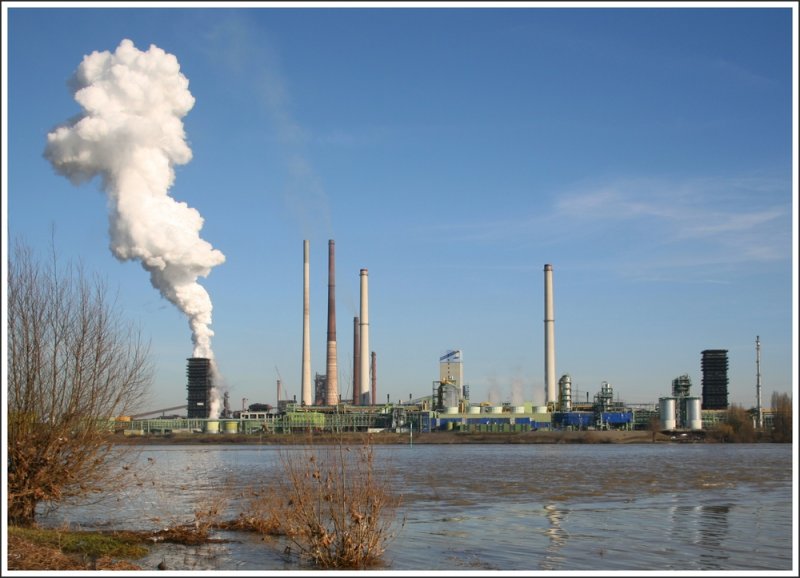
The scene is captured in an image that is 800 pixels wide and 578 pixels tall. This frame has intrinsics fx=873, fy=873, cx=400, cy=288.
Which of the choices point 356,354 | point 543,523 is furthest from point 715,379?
point 543,523

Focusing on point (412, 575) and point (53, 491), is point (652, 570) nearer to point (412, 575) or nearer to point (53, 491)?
point (412, 575)

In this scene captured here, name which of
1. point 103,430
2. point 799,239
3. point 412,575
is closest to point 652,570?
point 412,575

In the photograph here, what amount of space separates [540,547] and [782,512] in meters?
10.8

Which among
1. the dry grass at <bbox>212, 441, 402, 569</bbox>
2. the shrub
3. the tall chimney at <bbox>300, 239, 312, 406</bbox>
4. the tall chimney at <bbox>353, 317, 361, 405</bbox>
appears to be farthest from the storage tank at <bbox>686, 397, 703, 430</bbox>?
the shrub

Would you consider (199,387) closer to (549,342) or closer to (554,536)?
(549,342)

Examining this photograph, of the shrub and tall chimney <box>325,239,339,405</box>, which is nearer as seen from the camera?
the shrub

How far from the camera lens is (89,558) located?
50.0 ft

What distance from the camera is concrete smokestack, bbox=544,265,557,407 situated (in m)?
119

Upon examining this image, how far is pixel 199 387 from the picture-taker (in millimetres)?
121750

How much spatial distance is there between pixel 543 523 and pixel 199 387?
10427cm

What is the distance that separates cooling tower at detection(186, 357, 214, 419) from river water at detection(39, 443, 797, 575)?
75.8 meters

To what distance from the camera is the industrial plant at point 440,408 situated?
118812 millimetres

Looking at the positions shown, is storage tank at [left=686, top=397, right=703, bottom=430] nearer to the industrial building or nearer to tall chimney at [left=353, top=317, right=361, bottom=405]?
the industrial building

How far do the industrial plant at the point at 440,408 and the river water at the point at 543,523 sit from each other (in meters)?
78.0
